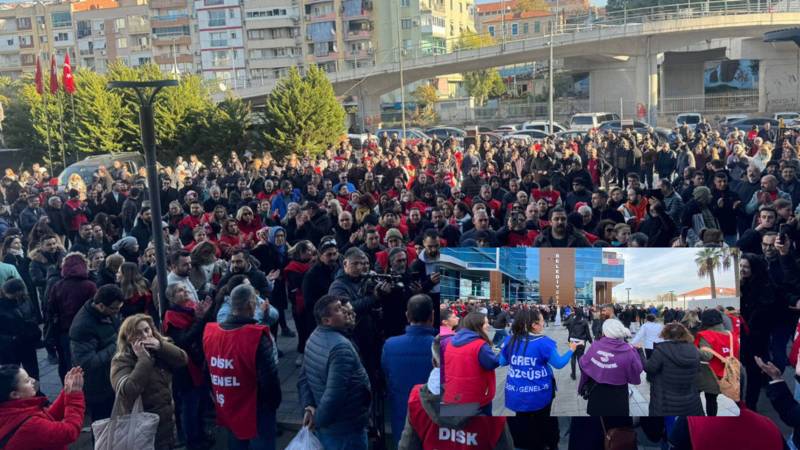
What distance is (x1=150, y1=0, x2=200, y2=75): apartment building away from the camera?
285ft

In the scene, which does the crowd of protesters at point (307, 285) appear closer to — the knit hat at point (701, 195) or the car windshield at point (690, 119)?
the knit hat at point (701, 195)

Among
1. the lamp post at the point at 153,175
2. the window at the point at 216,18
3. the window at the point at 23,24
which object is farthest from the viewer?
the window at the point at 23,24

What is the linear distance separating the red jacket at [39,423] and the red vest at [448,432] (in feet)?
6.68

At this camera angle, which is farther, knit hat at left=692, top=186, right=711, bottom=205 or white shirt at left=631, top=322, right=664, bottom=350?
knit hat at left=692, top=186, right=711, bottom=205

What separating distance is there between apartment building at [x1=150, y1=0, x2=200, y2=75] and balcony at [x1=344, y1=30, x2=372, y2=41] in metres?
21.2

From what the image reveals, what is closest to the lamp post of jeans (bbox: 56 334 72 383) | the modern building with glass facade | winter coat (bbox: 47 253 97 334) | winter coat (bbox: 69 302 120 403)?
winter coat (bbox: 69 302 120 403)

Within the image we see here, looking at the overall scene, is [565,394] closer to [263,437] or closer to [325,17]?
[263,437]

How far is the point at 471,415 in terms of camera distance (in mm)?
4035

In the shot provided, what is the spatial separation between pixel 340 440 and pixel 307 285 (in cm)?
245

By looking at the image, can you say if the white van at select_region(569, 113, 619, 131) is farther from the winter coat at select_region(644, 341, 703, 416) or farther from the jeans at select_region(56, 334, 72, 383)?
the winter coat at select_region(644, 341, 703, 416)

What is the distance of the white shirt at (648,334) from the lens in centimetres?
403

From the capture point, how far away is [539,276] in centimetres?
433

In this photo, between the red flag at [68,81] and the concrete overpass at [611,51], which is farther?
the concrete overpass at [611,51]

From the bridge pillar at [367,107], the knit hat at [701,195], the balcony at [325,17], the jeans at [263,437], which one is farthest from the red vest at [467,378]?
the balcony at [325,17]
